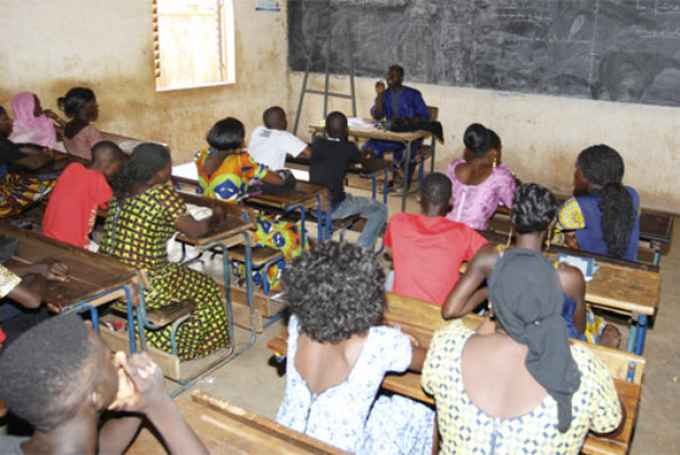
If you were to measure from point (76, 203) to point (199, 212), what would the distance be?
2.15 feet

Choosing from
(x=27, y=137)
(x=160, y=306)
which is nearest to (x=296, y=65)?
(x=27, y=137)

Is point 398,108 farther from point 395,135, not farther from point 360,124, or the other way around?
point 395,135

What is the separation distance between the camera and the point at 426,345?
264 cm

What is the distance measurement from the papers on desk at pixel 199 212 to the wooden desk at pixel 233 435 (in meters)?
1.74

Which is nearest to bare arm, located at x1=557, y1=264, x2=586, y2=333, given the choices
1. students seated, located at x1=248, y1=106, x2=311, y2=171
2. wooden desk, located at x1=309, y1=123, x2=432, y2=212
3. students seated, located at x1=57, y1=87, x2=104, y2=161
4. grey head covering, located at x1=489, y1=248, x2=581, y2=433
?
grey head covering, located at x1=489, y1=248, x2=581, y2=433

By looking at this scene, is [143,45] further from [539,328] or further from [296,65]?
[539,328]

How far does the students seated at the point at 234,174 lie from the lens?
424 centimetres

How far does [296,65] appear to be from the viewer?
962 centimetres

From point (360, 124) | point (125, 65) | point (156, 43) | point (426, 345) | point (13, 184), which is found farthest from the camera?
point (156, 43)

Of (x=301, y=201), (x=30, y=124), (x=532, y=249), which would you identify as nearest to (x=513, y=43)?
(x=301, y=201)

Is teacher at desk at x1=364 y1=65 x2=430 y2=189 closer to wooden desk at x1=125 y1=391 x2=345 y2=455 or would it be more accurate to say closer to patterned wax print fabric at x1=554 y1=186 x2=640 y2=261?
patterned wax print fabric at x1=554 y1=186 x2=640 y2=261

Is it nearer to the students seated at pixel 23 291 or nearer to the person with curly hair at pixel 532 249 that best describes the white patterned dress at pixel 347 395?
the person with curly hair at pixel 532 249

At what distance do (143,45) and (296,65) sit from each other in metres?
2.59

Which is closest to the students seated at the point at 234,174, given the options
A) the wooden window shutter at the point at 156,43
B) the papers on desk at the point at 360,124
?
the papers on desk at the point at 360,124
